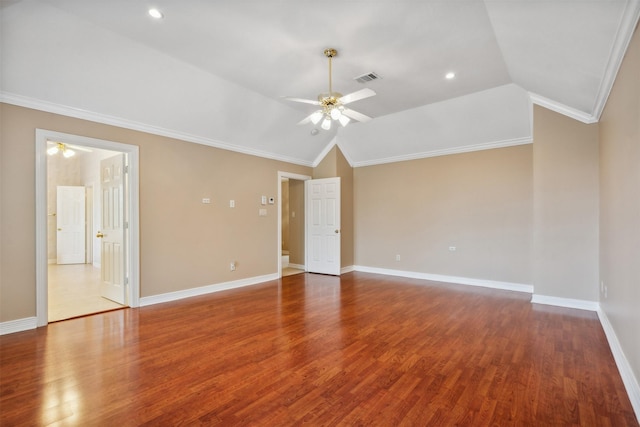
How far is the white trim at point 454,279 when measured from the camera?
491cm

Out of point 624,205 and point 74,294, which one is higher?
point 624,205

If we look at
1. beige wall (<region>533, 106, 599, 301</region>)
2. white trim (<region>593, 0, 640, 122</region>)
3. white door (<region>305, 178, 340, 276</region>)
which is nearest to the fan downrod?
white trim (<region>593, 0, 640, 122</region>)

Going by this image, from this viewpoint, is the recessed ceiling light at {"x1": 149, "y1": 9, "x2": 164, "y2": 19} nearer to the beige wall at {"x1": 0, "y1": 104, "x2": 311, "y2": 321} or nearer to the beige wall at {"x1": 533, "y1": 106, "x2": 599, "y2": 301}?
the beige wall at {"x1": 0, "y1": 104, "x2": 311, "y2": 321}

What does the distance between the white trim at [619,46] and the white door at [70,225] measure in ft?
34.0

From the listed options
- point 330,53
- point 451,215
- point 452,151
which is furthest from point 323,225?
point 330,53

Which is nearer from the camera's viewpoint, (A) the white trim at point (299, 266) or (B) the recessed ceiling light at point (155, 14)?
(B) the recessed ceiling light at point (155, 14)

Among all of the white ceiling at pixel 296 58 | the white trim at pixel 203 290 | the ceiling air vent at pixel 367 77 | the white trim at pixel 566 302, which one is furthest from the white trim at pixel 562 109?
the white trim at pixel 203 290

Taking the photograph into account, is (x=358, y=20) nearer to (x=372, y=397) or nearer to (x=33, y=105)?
(x=372, y=397)

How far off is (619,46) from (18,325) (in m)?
6.06

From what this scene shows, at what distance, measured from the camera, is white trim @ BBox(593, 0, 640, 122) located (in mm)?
1859

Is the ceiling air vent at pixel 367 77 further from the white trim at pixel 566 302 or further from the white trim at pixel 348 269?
the white trim at pixel 348 269

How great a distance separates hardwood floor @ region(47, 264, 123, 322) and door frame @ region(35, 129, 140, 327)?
310 millimetres

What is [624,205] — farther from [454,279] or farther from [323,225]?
[323,225]

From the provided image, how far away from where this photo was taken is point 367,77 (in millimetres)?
3807
